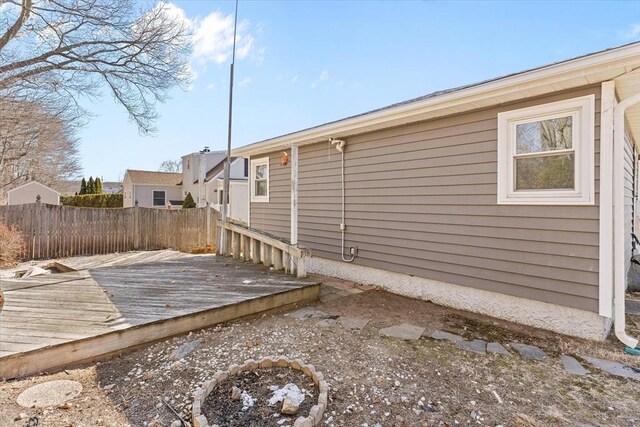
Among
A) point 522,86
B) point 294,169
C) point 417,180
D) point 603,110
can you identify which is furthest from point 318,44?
point 603,110

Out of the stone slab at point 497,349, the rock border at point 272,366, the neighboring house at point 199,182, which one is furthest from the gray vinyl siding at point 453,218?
the neighboring house at point 199,182

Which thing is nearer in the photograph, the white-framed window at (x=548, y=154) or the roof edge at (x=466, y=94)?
the roof edge at (x=466, y=94)

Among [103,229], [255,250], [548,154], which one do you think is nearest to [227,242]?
[255,250]

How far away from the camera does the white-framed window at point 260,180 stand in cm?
793

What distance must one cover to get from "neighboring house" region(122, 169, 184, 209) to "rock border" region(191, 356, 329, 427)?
2363cm

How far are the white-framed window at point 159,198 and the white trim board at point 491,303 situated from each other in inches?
917

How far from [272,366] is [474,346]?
196 centimetres

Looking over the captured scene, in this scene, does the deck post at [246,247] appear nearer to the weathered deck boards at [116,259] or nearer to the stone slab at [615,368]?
the weathered deck boards at [116,259]

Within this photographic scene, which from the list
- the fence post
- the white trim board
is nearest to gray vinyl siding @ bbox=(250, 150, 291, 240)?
the white trim board

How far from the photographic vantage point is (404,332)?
11.9 feet

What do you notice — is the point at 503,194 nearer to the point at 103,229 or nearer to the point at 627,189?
the point at 627,189

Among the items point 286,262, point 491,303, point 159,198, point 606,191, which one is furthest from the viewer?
point 159,198

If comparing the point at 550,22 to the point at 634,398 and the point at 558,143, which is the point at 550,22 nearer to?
the point at 558,143

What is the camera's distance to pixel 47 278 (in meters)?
4.84
